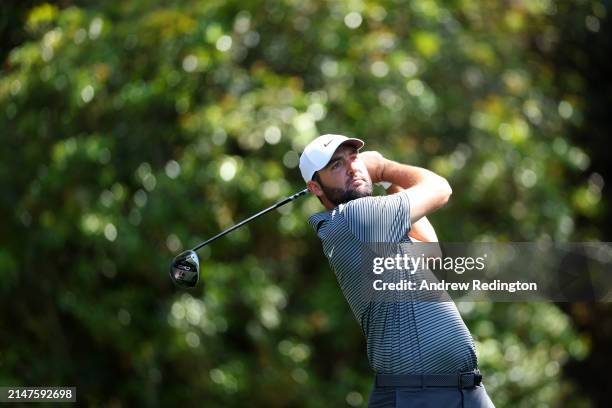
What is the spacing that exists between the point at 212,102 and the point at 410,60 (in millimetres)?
1269

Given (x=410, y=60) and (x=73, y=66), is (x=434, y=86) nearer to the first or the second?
(x=410, y=60)

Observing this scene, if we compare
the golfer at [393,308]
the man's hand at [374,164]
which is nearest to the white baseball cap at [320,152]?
the golfer at [393,308]

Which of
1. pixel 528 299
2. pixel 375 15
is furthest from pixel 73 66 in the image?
pixel 528 299

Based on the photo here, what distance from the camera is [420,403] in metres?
3.33

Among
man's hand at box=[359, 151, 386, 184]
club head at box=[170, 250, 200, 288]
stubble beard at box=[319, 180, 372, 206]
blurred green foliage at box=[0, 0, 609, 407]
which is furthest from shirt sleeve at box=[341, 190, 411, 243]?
blurred green foliage at box=[0, 0, 609, 407]

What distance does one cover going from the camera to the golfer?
332 cm

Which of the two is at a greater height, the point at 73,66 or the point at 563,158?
the point at 73,66

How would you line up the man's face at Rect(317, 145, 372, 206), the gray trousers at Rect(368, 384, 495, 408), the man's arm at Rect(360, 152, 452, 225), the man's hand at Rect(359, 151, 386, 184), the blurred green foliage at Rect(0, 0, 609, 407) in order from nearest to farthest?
the gray trousers at Rect(368, 384, 495, 408) < the man's arm at Rect(360, 152, 452, 225) < the man's face at Rect(317, 145, 372, 206) < the man's hand at Rect(359, 151, 386, 184) < the blurred green foliage at Rect(0, 0, 609, 407)

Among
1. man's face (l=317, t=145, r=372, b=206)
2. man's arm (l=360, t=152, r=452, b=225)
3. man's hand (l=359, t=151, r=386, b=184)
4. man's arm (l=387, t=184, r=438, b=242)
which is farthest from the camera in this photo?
man's arm (l=387, t=184, r=438, b=242)

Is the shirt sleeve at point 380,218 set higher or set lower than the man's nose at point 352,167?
lower

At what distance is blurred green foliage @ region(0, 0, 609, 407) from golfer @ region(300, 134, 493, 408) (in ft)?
10.3

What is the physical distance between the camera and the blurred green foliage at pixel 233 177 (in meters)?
6.84

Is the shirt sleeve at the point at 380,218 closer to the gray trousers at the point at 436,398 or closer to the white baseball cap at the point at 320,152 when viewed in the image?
the white baseball cap at the point at 320,152

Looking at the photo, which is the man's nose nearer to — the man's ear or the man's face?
the man's face
